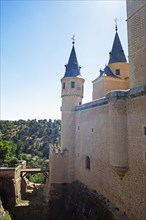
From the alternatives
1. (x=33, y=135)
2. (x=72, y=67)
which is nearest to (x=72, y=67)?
(x=72, y=67)

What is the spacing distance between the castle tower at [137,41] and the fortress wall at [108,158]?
173 cm

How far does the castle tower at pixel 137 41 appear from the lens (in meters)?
11.2

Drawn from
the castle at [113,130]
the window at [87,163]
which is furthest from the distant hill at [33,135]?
the window at [87,163]

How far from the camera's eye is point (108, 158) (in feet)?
40.9

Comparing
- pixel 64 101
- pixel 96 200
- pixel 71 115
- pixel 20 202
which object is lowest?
pixel 20 202

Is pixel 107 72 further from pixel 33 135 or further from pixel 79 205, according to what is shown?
pixel 33 135

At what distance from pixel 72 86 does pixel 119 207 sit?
39.6 ft

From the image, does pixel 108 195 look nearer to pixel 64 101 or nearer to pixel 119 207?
pixel 119 207

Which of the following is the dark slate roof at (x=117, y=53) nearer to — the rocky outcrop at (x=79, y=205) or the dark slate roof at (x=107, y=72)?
the dark slate roof at (x=107, y=72)

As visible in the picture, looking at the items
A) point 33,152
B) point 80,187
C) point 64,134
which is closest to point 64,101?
point 64,134

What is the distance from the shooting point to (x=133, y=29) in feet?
39.3

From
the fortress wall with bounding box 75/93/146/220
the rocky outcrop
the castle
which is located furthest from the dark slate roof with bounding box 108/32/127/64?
Result: the rocky outcrop

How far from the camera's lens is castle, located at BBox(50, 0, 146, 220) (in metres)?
10.2

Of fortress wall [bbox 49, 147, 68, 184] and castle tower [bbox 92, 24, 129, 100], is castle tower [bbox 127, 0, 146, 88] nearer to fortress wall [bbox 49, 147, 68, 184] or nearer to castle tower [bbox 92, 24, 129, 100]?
castle tower [bbox 92, 24, 129, 100]
